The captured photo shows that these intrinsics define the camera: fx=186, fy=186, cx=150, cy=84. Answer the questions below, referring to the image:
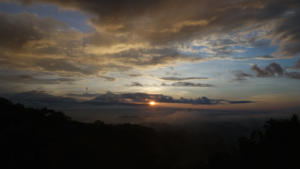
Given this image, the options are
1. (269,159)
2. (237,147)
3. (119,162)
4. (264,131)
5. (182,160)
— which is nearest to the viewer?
(269,159)

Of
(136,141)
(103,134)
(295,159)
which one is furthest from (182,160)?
(295,159)

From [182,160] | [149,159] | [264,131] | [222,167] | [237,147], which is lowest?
[182,160]

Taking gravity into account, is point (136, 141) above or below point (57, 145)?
below

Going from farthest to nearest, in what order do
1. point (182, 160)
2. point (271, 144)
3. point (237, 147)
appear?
point (182, 160) → point (237, 147) → point (271, 144)

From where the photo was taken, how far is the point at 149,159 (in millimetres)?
72062

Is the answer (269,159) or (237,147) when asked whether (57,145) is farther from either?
(269,159)

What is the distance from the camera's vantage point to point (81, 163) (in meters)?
43.0

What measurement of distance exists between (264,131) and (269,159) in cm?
595

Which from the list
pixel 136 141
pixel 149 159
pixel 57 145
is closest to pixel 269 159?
pixel 57 145

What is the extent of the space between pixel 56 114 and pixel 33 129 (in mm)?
26410

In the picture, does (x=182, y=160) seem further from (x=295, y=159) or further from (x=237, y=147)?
(x=295, y=159)

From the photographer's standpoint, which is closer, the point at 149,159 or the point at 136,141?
the point at 149,159

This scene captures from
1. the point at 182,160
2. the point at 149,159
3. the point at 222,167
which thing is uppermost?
the point at 222,167

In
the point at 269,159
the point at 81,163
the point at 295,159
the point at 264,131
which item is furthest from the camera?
the point at 81,163
